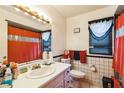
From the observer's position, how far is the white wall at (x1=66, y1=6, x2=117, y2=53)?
7.86 feet

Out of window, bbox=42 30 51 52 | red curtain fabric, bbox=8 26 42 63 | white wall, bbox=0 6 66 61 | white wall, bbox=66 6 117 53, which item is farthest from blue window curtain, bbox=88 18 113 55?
red curtain fabric, bbox=8 26 42 63

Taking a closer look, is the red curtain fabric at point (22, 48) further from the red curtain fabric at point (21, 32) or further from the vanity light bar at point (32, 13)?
the vanity light bar at point (32, 13)

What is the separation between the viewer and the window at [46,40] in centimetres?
181

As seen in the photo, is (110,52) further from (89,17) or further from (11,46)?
(11,46)

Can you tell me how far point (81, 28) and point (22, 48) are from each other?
1.78 m

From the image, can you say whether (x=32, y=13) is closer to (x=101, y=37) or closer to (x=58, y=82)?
(x=58, y=82)

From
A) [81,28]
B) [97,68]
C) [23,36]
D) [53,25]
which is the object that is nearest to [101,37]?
[81,28]

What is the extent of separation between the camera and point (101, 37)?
2.33 metres

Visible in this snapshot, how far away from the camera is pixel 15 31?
1.24 metres

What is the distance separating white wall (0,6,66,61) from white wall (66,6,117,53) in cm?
18

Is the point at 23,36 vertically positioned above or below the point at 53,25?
below

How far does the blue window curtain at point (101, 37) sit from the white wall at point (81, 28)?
133 mm
